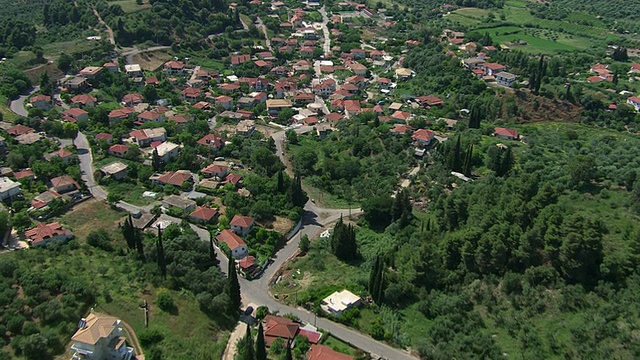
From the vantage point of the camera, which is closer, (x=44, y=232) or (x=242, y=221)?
(x=44, y=232)

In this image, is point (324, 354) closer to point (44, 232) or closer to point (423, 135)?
point (44, 232)

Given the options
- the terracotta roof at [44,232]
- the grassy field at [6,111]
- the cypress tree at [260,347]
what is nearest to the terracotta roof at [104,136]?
the grassy field at [6,111]

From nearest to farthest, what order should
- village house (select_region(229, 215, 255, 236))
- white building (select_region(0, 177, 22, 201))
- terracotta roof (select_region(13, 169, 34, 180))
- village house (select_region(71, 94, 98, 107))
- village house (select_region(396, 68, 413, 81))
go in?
1. white building (select_region(0, 177, 22, 201))
2. village house (select_region(229, 215, 255, 236))
3. terracotta roof (select_region(13, 169, 34, 180))
4. village house (select_region(71, 94, 98, 107))
5. village house (select_region(396, 68, 413, 81))

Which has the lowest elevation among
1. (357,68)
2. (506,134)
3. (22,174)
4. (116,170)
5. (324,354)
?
(357,68)

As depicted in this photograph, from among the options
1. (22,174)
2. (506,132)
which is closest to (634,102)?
(506,132)

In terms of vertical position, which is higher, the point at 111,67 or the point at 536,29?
the point at 111,67

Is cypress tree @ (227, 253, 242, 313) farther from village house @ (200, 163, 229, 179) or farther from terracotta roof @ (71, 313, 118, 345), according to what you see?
village house @ (200, 163, 229, 179)

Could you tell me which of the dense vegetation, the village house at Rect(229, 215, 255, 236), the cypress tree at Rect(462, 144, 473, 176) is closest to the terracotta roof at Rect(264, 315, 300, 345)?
the dense vegetation

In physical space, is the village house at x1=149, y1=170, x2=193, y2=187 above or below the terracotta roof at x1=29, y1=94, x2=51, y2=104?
below

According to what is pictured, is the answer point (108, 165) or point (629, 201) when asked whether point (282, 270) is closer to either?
point (108, 165)
